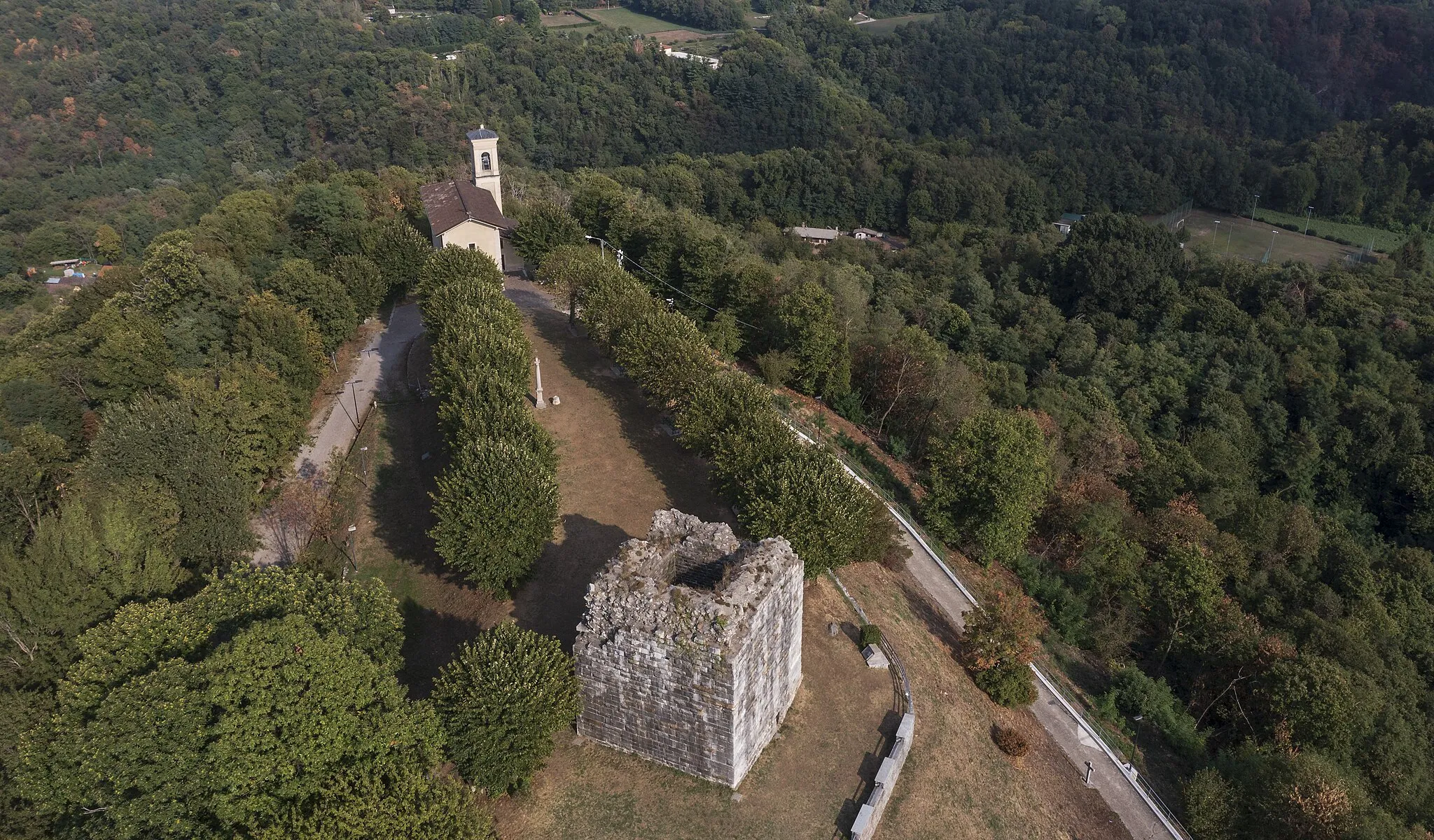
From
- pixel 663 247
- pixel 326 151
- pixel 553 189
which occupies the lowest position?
pixel 326 151

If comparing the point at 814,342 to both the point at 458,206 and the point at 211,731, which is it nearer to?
the point at 458,206

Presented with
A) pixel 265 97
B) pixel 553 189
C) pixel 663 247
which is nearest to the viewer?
pixel 663 247

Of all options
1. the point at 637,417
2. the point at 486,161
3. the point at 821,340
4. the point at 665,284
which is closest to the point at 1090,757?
the point at 637,417

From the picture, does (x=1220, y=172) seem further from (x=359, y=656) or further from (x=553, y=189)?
(x=359, y=656)

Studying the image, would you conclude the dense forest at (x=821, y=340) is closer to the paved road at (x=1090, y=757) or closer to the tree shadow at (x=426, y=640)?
the paved road at (x=1090, y=757)

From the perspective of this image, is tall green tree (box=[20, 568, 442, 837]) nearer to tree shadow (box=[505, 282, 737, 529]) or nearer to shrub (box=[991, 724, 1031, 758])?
tree shadow (box=[505, 282, 737, 529])

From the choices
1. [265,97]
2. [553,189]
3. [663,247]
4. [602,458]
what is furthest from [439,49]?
[602,458]

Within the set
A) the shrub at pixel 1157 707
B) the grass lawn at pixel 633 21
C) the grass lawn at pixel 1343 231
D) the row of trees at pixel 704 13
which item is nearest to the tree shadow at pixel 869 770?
the shrub at pixel 1157 707

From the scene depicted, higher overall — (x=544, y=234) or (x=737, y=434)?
(x=737, y=434)
